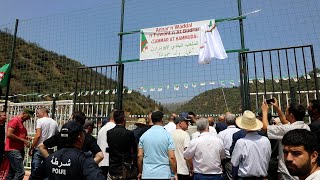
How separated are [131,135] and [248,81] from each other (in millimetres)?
2641

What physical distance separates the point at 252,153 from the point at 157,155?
4.23 ft

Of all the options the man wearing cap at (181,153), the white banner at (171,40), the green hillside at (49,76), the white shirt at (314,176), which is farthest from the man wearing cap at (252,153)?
the green hillside at (49,76)

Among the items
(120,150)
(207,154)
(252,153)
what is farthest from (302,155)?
(120,150)

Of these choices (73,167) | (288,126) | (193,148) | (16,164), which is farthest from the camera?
(16,164)

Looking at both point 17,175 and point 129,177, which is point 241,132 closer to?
point 129,177

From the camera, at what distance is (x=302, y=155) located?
1550 mm

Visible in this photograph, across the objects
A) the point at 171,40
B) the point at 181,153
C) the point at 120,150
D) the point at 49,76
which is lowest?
the point at 181,153

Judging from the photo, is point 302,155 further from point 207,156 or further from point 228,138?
point 228,138

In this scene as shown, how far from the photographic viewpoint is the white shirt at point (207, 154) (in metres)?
3.96

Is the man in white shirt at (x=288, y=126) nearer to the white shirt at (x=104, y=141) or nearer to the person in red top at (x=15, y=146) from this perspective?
the white shirt at (x=104, y=141)

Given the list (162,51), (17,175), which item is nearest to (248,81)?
(162,51)

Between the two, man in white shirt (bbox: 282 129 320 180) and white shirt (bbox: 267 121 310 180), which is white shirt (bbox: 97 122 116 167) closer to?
white shirt (bbox: 267 121 310 180)

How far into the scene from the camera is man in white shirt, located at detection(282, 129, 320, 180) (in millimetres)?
1499

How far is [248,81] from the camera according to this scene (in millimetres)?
5492
